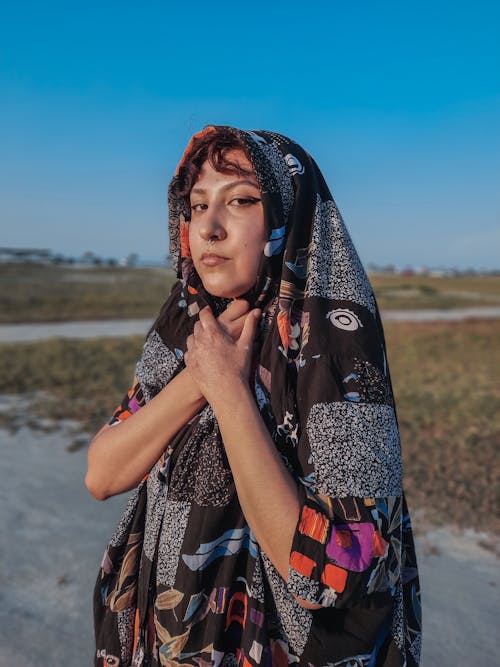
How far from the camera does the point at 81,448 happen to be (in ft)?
19.8

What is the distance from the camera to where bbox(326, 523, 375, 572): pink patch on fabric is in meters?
1.25

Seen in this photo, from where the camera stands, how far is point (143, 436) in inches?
62.5

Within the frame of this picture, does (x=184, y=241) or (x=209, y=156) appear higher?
(x=209, y=156)

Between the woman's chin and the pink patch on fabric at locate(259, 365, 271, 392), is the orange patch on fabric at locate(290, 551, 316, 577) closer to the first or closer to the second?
the pink patch on fabric at locate(259, 365, 271, 392)

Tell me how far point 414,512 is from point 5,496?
3509 mm

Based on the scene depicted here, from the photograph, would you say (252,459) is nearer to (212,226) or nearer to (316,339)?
(316,339)

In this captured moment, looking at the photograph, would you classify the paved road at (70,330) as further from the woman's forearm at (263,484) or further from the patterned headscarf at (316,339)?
the woman's forearm at (263,484)

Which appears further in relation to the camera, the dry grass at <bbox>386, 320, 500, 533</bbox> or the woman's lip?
the dry grass at <bbox>386, 320, 500, 533</bbox>

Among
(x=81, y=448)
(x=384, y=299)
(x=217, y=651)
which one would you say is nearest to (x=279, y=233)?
(x=217, y=651)

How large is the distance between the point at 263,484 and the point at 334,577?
0.26m

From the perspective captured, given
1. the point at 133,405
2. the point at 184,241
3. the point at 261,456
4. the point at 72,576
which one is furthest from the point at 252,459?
the point at 72,576

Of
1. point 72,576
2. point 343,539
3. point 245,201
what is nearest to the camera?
point 343,539

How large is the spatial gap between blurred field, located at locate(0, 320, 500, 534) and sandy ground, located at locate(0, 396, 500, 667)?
0.67 meters

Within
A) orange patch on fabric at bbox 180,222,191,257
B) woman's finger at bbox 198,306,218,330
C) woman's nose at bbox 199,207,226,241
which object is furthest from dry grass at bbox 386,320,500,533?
woman's nose at bbox 199,207,226,241
